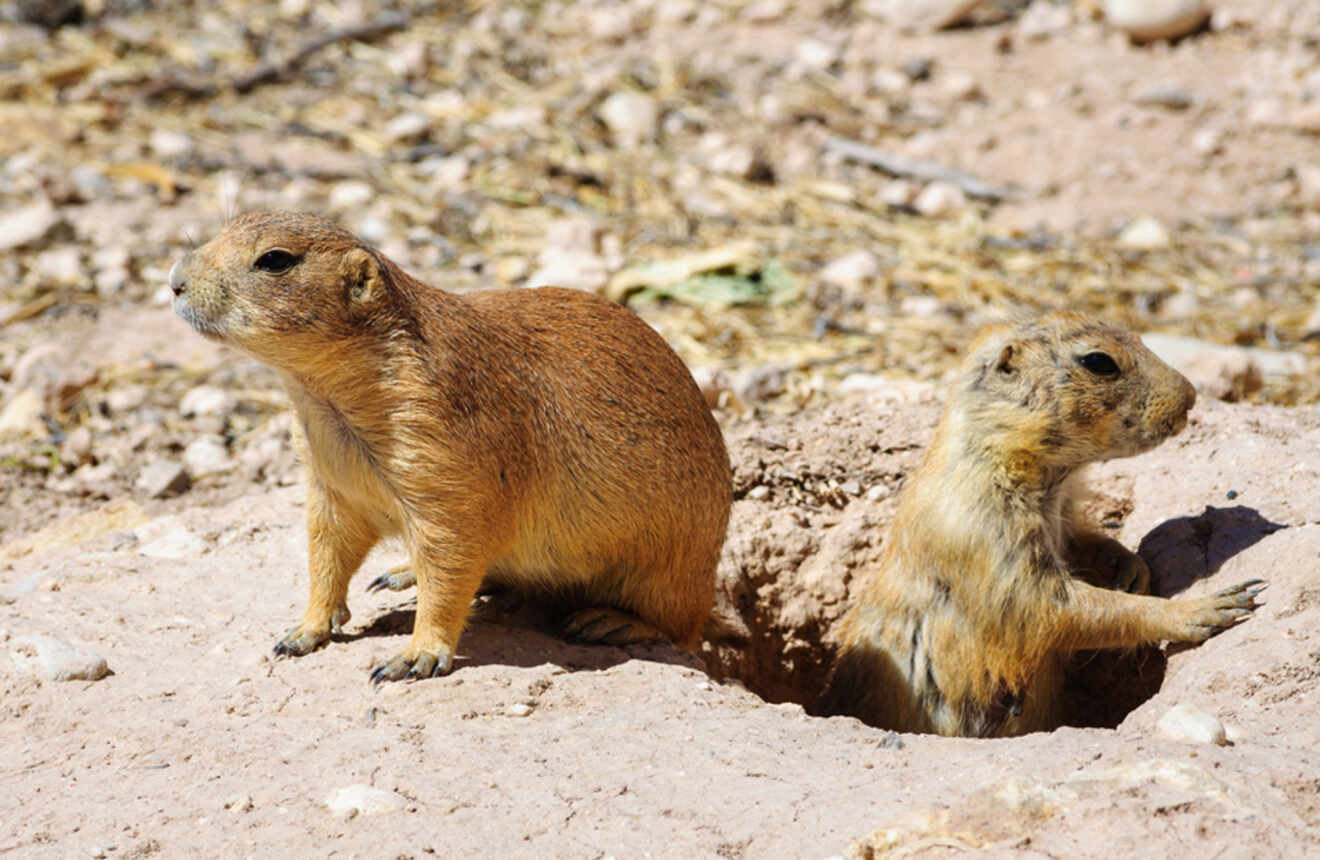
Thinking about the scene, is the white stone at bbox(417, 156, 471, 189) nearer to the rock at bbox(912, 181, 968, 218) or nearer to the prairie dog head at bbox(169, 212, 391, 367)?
the rock at bbox(912, 181, 968, 218)

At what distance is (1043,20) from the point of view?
11086 mm

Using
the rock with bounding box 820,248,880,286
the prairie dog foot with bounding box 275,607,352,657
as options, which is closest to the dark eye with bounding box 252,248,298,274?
the prairie dog foot with bounding box 275,607,352,657

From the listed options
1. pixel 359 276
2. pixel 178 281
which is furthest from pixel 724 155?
pixel 178 281

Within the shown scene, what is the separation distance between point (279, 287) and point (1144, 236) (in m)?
6.54

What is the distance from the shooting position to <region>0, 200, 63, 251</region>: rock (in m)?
8.31

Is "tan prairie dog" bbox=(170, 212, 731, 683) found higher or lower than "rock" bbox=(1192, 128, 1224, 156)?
higher

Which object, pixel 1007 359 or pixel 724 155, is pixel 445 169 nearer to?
pixel 724 155

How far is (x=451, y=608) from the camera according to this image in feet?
13.0

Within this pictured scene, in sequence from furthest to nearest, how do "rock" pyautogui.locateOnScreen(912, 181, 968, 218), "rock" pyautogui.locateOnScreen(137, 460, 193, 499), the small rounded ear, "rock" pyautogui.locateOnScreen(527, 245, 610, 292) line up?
"rock" pyautogui.locateOnScreen(912, 181, 968, 218) < "rock" pyautogui.locateOnScreen(527, 245, 610, 292) < "rock" pyautogui.locateOnScreen(137, 460, 193, 499) < the small rounded ear

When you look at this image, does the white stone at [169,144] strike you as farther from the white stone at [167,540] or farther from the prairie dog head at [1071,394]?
the prairie dog head at [1071,394]

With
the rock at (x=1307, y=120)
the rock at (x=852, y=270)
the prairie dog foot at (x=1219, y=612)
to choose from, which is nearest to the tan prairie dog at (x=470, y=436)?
the prairie dog foot at (x=1219, y=612)

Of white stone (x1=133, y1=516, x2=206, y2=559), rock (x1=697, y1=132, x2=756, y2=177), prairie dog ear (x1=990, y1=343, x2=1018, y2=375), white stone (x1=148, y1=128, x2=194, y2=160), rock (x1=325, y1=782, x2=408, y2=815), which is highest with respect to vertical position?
prairie dog ear (x1=990, y1=343, x2=1018, y2=375)

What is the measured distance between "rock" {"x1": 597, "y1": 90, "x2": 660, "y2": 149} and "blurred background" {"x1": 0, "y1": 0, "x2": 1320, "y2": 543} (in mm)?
25

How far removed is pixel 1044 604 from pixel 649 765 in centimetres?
168
